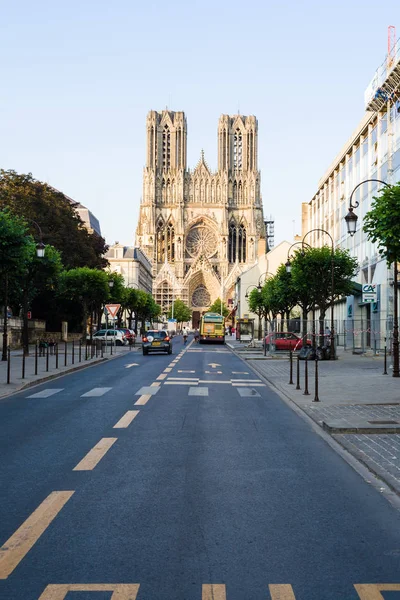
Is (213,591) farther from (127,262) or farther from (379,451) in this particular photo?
(127,262)

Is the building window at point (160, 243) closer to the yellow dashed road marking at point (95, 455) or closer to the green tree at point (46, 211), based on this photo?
the green tree at point (46, 211)

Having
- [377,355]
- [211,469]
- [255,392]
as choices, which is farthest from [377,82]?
[211,469]

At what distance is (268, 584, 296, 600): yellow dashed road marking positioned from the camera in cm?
411

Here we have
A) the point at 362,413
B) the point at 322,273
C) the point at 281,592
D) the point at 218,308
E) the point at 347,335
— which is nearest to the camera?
the point at 281,592

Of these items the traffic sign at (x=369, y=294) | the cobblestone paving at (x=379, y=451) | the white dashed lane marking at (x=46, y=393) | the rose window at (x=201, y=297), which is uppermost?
the rose window at (x=201, y=297)

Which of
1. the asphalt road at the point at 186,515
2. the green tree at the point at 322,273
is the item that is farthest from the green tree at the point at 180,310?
the asphalt road at the point at 186,515

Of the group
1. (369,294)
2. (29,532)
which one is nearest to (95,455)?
(29,532)

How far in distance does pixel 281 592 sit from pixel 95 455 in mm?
4699

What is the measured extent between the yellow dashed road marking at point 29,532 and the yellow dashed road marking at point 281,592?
171cm

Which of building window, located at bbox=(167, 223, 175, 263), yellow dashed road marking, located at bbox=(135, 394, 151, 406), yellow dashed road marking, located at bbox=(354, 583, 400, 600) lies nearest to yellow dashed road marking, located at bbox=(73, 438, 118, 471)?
yellow dashed road marking, located at bbox=(354, 583, 400, 600)

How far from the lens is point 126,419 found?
39.1 ft

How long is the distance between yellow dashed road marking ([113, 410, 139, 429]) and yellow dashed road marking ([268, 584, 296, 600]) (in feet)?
22.5

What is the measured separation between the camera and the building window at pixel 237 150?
143 m

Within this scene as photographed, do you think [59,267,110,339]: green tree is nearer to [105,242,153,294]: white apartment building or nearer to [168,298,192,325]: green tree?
[105,242,153,294]: white apartment building
